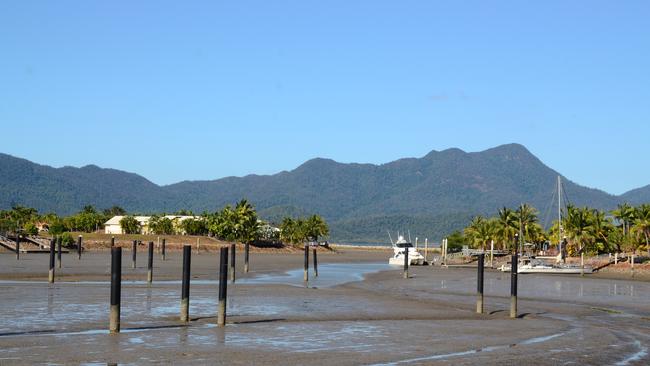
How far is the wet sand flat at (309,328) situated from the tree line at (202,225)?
82.8 m

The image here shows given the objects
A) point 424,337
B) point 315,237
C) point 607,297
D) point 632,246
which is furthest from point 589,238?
point 424,337

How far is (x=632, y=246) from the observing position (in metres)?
97.2

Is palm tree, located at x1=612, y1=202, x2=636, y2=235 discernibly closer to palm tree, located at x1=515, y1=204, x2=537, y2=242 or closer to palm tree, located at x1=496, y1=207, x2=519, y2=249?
palm tree, located at x1=515, y1=204, x2=537, y2=242

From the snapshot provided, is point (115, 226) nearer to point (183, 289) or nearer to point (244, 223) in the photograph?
point (244, 223)

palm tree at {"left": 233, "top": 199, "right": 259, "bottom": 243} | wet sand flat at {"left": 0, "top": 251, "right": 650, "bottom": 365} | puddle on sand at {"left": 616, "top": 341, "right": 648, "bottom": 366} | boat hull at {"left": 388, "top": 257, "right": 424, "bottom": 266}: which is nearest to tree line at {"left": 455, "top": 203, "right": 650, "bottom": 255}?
Result: boat hull at {"left": 388, "top": 257, "right": 424, "bottom": 266}

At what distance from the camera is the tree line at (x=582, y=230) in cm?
9800

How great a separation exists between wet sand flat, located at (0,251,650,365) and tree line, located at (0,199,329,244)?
272 feet

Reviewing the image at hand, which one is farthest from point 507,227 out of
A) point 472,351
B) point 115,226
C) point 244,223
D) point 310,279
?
point 472,351

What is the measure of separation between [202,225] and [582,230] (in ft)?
236

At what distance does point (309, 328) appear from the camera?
26984 millimetres

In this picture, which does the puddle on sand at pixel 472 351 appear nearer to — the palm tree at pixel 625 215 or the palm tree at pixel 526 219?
the palm tree at pixel 625 215

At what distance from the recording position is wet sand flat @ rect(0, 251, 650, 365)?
821 inches

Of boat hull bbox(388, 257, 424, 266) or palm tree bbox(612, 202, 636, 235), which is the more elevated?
palm tree bbox(612, 202, 636, 235)

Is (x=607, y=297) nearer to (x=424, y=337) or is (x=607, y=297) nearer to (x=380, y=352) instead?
(x=424, y=337)
